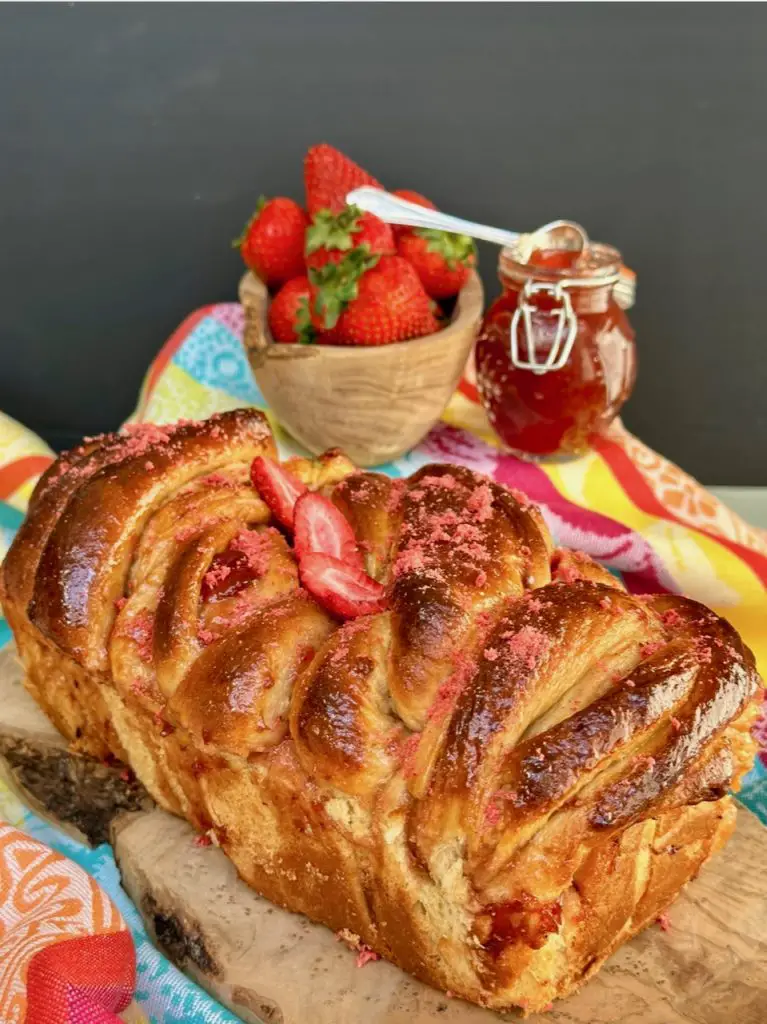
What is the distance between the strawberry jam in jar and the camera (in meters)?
1.73

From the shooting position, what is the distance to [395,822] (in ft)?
3.22

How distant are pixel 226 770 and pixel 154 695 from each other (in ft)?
0.41

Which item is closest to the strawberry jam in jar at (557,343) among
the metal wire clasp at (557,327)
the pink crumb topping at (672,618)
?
the metal wire clasp at (557,327)

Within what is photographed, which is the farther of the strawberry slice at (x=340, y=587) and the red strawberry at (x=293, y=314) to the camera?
the red strawberry at (x=293, y=314)

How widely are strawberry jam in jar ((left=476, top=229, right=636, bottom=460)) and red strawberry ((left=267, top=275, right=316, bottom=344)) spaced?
33 centimetres

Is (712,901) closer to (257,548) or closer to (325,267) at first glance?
(257,548)

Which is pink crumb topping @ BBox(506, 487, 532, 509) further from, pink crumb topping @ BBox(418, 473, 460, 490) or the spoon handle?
the spoon handle

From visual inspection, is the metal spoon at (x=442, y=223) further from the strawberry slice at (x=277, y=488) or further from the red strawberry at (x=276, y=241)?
the strawberry slice at (x=277, y=488)

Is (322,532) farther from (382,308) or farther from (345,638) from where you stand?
(382,308)

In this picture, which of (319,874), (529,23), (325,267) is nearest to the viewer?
(319,874)

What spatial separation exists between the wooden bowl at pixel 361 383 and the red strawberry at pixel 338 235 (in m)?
0.16

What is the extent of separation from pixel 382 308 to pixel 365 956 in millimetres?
1068

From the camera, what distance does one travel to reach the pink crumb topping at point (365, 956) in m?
1.07

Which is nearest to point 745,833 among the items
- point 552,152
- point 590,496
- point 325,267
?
point 590,496
